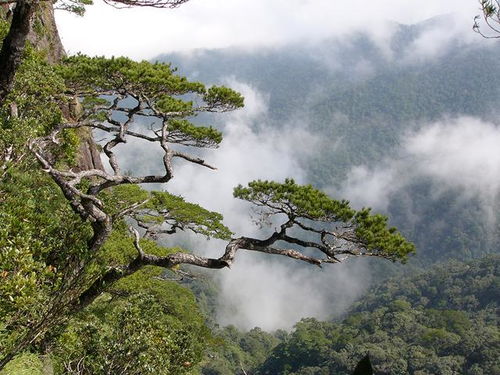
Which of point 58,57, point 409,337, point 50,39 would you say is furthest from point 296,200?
point 409,337

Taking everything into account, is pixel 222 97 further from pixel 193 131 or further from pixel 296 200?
pixel 296 200

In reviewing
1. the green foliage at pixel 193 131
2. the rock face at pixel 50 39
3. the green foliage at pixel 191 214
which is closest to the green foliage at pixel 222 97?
the green foliage at pixel 193 131

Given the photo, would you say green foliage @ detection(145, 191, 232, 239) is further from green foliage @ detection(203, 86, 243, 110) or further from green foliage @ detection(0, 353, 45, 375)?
green foliage @ detection(0, 353, 45, 375)

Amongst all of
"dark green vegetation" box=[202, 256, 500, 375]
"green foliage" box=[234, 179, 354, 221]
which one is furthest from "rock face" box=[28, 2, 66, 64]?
"dark green vegetation" box=[202, 256, 500, 375]

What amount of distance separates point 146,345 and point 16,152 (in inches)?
149

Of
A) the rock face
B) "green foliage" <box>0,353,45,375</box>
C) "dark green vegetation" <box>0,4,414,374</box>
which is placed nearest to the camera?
"dark green vegetation" <box>0,4,414,374</box>

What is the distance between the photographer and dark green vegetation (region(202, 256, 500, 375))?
56500 millimetres

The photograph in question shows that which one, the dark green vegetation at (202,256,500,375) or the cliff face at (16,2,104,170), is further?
the dark green vegetation at (202,256,500,375)

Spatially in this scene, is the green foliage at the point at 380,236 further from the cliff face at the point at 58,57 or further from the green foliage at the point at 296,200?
the cliff face at the point at 58,57

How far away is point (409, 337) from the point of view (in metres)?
67.2

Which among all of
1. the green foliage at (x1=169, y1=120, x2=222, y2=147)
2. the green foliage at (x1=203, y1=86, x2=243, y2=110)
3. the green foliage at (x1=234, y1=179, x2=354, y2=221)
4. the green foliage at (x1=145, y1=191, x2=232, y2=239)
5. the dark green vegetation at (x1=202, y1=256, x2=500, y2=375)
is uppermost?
the dark green vegetation at (x1=202, y1=256, x2=500, y2=375)

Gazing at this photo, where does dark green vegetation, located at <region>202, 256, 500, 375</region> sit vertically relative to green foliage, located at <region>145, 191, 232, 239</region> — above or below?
above

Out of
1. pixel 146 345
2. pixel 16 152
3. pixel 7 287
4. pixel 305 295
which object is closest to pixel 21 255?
pixel 7 287

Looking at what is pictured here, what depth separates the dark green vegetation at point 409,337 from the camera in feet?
185
